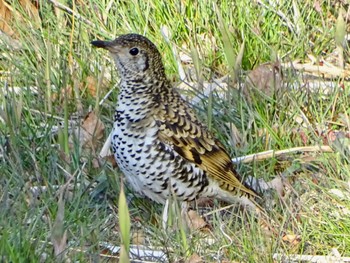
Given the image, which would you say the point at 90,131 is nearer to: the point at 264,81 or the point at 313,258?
the point at 264,81

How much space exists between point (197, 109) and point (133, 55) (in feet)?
2.42

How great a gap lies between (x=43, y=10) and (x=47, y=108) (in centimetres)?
128

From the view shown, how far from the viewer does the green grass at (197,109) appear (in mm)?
4102

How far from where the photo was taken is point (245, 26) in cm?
596

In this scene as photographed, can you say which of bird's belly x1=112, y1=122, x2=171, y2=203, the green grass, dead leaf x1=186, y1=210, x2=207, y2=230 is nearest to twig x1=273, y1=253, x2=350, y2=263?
the green grass

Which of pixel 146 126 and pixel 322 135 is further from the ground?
pixel 146 126

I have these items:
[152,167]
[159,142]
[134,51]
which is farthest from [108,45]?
[152,167]

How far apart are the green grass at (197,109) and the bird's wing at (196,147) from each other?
141 millimetres

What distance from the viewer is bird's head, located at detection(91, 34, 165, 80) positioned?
15.4 ft

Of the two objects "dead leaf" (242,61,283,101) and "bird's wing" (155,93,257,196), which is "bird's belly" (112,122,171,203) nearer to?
"bird's wing" (155,93,257,196)

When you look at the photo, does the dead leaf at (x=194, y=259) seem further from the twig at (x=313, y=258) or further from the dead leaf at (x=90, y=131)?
the dead leaf at (x=90, y=131)

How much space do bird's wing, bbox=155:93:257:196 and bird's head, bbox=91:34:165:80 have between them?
0.68ft

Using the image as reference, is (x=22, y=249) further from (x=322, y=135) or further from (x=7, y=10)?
(x=7, y=10)

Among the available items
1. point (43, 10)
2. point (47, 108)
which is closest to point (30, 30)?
point (43, 10)
